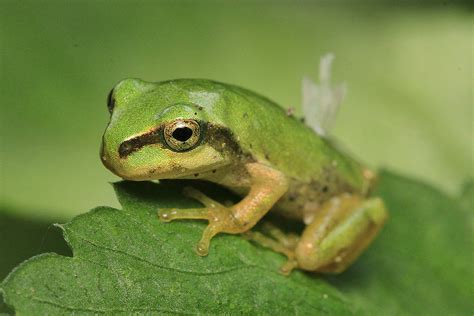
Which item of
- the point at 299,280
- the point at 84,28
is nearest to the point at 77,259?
the point at 299,280

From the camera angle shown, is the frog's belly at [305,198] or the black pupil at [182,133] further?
the frog's belly at [305,198]

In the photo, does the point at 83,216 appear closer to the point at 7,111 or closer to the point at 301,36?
the point at 7,111

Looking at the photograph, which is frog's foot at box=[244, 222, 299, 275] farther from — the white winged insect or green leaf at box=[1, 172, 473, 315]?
the white winged insect

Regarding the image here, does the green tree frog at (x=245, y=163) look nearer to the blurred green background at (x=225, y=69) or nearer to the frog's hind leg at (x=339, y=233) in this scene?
the frog's hind leg at (x=339, y=233)

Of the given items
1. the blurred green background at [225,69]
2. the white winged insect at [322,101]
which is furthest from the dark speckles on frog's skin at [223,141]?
the blurred green background at [225,69]

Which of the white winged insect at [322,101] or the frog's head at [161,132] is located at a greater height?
the frog's head at [161,132]

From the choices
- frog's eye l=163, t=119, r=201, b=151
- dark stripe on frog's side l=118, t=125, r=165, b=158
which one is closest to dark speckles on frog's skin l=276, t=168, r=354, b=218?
frog's eye l=163, t=119, r=201, b=151

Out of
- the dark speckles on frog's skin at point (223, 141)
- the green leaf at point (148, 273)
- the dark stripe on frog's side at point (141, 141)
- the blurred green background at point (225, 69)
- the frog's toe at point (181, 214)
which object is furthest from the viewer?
the blurred green background at point (225, 69)
